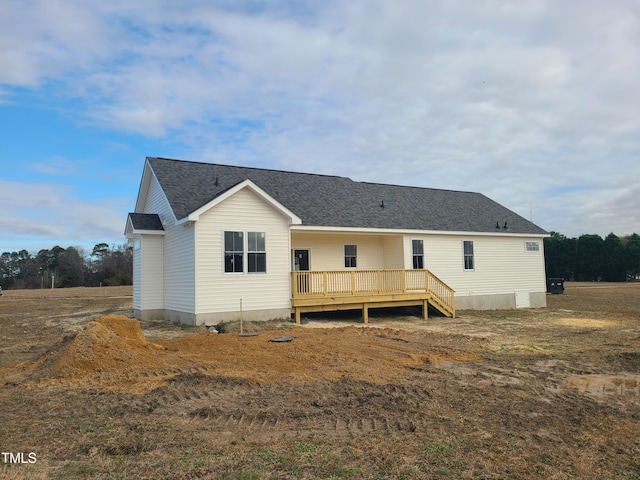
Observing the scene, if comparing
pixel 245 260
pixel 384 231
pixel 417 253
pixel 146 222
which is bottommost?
pixel 245 260

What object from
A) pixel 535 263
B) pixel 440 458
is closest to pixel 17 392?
pixel 440 458

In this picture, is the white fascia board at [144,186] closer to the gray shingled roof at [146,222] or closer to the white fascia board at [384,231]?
the gray shingled roof at [146,222]

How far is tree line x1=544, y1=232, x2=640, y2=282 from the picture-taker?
55500mm

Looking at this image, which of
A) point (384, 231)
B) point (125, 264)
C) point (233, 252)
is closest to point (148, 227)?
point (233, 252)

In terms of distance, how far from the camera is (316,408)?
19.6 feet

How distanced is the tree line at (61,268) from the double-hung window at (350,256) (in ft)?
153

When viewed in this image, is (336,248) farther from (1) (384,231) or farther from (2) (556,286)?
(2) (556,286)

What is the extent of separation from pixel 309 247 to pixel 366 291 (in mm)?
3279

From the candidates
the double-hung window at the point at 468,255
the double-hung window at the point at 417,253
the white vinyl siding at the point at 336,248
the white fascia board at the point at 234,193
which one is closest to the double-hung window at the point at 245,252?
the white fascia board at the point at 234,193

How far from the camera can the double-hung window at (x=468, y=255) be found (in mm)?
21547

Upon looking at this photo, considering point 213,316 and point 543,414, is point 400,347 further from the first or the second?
point 213,316

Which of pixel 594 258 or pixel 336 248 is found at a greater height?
pixel 336 248

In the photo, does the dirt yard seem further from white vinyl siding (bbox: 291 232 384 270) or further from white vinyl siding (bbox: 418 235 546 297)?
white vinyl siding (bbox: 418 235 546 297)

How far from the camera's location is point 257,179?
65.5ft
